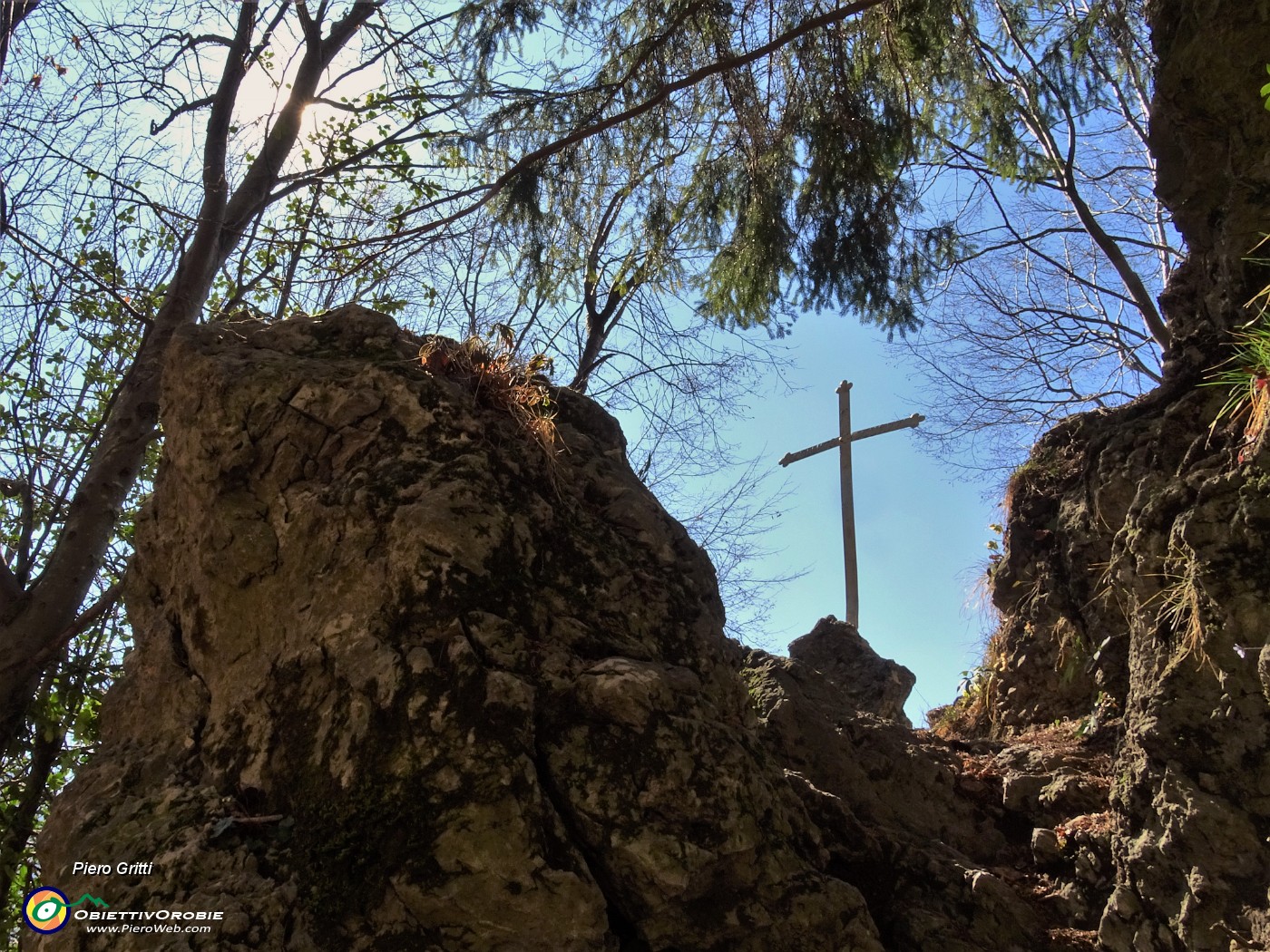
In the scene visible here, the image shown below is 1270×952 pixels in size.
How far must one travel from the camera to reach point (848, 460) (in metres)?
12.7

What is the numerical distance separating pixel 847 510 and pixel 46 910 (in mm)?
10855

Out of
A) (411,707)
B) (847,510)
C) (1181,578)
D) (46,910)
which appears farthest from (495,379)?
(847,510)

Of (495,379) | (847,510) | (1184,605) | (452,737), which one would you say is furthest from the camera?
(847,510)

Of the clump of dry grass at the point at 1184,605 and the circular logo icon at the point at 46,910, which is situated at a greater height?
the clump of dry grass at the point at 1184,605

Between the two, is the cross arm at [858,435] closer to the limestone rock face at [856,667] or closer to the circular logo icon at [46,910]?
the limestone rock face at [856,667]

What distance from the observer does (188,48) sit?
6.00 m

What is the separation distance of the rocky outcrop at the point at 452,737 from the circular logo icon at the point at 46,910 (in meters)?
0.06

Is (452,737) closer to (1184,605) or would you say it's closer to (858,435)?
(1184,605)

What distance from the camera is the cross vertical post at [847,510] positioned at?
1170 centimetres

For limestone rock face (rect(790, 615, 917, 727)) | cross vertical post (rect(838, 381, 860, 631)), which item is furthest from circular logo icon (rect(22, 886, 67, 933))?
cross vertical post (rect(838, 381, 860, 631))

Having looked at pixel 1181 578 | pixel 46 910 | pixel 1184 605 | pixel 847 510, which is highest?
pixel 847 510

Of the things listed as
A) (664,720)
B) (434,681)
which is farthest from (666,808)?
(434,681)

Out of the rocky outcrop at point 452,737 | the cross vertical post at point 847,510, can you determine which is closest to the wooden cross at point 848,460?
the cross vertical post at point 847,510

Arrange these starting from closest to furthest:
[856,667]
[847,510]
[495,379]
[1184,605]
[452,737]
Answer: [452,737], [1184,605], [495,379], [856,667], [847,510]
